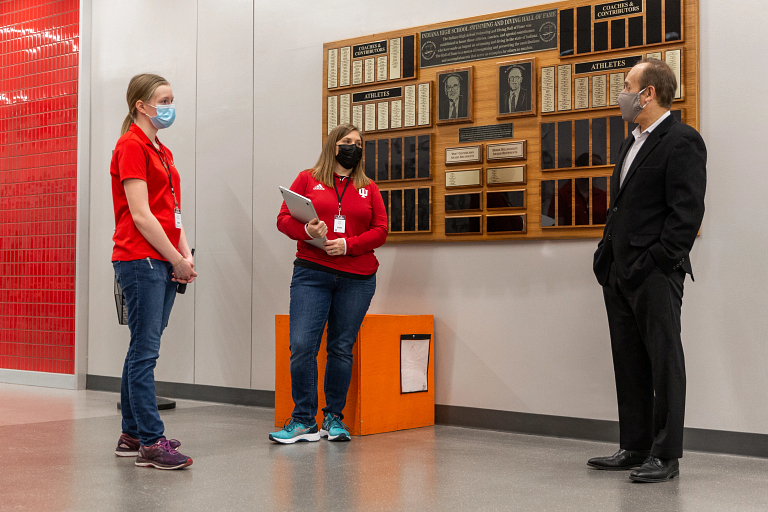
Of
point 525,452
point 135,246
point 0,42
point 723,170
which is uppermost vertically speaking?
point 0,42

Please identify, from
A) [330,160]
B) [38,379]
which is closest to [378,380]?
[330,160]

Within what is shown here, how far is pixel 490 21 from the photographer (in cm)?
407

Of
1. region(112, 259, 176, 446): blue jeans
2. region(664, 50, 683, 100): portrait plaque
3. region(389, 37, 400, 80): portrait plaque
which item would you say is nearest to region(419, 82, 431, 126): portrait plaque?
region(389, 37, 400, 80): portrait plaque

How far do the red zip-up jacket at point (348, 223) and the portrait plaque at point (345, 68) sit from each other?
1023 millimetres

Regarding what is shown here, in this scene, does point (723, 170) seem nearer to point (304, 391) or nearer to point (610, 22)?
point (610, 22)

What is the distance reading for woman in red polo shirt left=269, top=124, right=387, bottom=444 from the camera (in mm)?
3535

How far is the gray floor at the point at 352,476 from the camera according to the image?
245 cm

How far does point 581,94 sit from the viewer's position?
3770 millimetres

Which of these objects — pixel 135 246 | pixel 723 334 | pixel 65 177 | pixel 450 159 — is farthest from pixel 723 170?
pixel 65 177

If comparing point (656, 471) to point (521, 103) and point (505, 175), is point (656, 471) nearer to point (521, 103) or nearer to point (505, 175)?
point (505, 175)

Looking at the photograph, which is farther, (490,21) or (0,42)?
(0,42)

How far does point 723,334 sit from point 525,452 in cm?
103

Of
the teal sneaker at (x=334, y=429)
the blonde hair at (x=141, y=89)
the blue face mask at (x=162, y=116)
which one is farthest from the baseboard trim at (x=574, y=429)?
the blonde hair at (x=141, y=89)

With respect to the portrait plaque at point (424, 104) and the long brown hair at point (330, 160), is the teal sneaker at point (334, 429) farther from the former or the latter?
the portrait plaque at point (424, 104)
